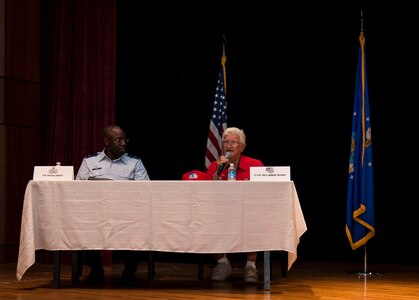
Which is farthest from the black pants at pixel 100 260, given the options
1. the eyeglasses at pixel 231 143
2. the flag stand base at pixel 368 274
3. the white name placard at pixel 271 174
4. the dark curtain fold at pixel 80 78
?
the dark curtain fold at pixel 80 78

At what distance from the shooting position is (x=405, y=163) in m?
7.19

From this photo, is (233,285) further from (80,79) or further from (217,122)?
(80,79)

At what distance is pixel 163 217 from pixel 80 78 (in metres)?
3.12

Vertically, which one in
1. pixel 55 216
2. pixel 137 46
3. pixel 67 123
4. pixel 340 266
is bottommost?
pixel 340 266

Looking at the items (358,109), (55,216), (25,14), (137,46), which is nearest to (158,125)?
(137,46)

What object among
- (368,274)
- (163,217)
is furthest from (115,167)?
(368,274)

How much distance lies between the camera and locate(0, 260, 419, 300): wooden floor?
4.80 metres

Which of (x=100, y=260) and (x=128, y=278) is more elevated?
(x=100, y=260)

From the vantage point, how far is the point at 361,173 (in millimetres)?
6562

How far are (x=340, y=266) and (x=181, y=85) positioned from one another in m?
2.56

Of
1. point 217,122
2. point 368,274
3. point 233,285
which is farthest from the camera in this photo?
point 217,122

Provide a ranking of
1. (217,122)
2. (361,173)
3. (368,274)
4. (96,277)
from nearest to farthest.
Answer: (96,277), (368,274), (361,173), (217,122)

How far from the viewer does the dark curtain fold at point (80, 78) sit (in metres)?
7.57

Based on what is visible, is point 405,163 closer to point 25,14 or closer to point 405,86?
point 405,86
